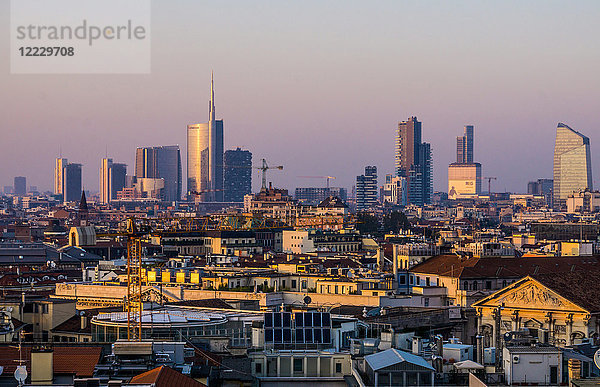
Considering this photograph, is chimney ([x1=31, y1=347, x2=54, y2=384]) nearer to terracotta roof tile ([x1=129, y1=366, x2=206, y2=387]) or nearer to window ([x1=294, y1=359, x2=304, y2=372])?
terracotta roof tile ([x1=129, y1=366, x2=206, y2=387])

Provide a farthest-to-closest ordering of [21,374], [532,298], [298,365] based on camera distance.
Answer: [532,298] < [298,365] < [21,374]

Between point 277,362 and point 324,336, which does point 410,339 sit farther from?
point 277,362

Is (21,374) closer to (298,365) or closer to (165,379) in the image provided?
(165,379)

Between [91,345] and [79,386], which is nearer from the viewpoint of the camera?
[79,386]

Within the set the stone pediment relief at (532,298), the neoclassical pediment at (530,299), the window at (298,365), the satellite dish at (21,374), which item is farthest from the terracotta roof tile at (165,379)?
the stone pediment relief at (532,298)

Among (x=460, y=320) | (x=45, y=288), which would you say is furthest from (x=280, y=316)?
(x=45, y=288)

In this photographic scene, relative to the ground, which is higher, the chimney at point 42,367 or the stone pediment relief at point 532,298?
the chimney at point 42,367

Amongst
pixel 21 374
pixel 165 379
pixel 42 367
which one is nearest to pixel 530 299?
pixel 42 367

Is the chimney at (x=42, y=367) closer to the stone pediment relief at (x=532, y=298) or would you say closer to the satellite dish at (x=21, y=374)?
the satellite dish at (x=21, y=374)
